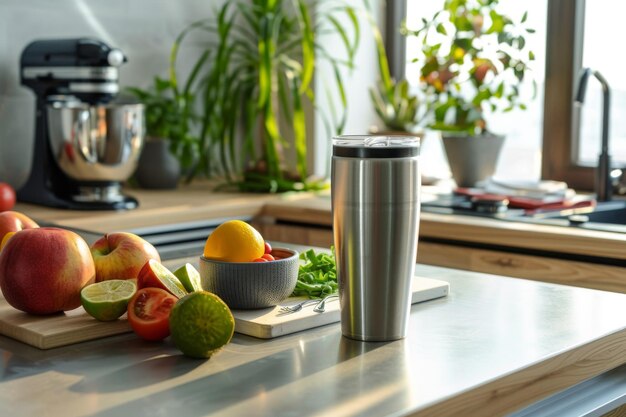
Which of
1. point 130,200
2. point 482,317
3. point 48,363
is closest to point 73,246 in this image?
point 48,363

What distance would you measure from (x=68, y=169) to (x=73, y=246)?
5.02 ft

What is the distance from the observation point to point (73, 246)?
1.16 m

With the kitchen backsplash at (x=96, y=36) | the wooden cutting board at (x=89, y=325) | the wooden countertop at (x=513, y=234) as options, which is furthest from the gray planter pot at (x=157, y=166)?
the wooden cutting board at (x=89, y=325)

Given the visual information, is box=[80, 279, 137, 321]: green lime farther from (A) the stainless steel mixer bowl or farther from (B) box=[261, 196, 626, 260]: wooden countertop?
(A) the stainless steel mixer bowl

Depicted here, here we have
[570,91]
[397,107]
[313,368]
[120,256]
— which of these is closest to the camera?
[313,368]

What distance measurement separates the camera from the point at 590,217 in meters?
2.55

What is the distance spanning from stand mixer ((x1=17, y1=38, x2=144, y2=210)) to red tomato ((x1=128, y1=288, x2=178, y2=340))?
1446 millimetres

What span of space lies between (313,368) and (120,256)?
0.37m

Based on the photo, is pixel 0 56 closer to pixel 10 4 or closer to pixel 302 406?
pixel 10 4

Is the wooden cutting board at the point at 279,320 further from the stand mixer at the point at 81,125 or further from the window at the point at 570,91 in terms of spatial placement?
the window at the point at 570,91

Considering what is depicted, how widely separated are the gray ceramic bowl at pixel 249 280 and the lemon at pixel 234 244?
18mm

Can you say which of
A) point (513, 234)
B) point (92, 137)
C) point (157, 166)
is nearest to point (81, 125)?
point (92, 137)

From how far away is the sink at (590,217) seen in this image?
224 centimetres

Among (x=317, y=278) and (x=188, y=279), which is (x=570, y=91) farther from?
(x=188, y=279)
